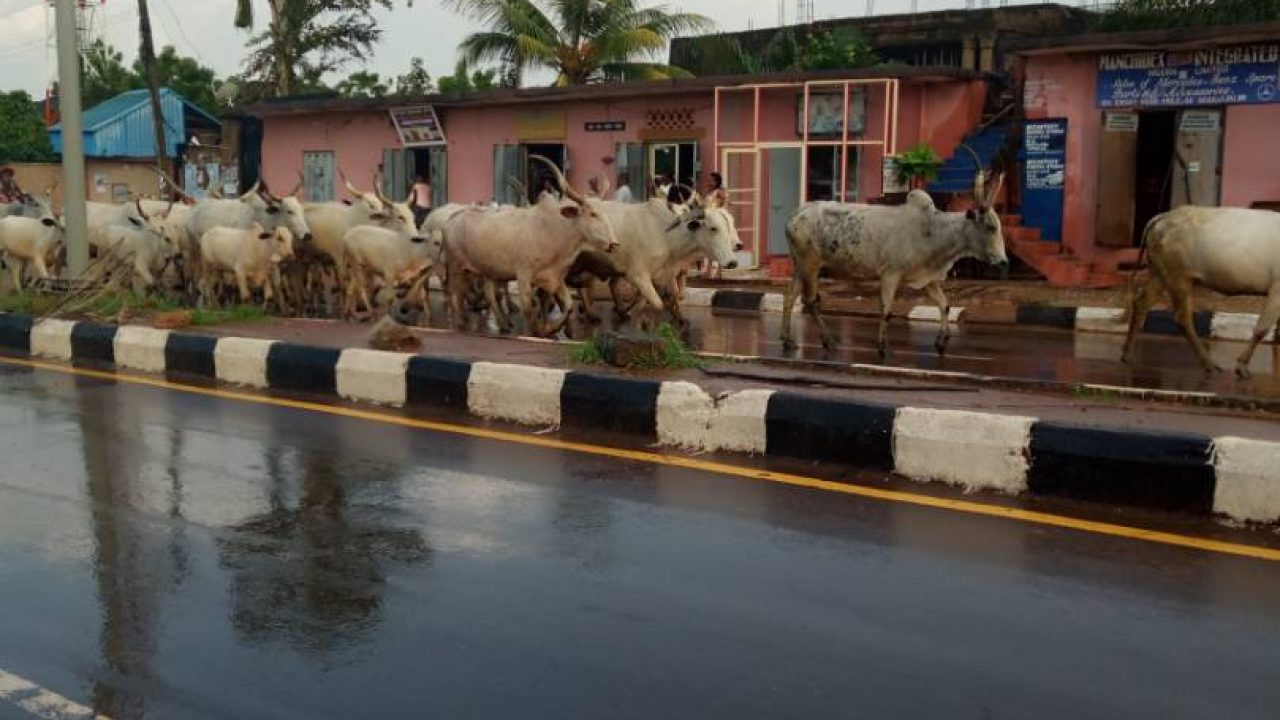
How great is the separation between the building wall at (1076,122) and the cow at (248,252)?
11285mm

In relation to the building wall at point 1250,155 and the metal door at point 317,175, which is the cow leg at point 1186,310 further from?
the metal door at point 317,175

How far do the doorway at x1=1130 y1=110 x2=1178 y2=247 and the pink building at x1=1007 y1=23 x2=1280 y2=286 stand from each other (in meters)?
0.02

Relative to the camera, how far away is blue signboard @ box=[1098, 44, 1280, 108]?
1800 centimetres

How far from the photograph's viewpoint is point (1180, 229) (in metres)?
10.9

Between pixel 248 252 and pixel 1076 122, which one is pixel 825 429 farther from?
pixel 1076 122

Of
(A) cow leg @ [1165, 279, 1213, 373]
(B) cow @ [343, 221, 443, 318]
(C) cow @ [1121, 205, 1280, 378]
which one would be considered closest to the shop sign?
(B) cow @ [343, 221, 443, 318]

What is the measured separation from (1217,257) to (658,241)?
5332 millimetres

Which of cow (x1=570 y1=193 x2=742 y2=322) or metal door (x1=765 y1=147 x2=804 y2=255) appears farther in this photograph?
metal door (x1=765 y1=147 x2=804 y2=255)

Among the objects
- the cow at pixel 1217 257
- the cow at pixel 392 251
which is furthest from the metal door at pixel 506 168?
the cow at pixel 1217 257

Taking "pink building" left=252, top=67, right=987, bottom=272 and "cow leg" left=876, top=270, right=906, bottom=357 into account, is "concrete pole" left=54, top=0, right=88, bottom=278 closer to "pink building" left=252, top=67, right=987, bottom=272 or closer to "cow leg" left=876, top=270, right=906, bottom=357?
"cow leg" left=876, top=270, right=906, bottom=357

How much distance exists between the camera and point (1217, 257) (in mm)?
10656

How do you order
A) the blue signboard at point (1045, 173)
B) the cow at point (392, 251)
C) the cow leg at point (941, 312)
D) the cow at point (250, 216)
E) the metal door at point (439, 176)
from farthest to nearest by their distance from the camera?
the metal door at point (439, 176) < the blue signboard at point (1045, 173) < the cow at point (250, 216) < the cow at point (392, 251) < the cow leg at point (941, 312)

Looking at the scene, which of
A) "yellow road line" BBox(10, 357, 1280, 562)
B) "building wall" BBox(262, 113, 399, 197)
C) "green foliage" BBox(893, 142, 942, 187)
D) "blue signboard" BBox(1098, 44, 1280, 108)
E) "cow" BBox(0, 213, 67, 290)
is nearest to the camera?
"yellow road line" BBox(10, 357, 1280, 562)

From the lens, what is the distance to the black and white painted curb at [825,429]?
251 inches
